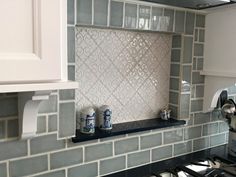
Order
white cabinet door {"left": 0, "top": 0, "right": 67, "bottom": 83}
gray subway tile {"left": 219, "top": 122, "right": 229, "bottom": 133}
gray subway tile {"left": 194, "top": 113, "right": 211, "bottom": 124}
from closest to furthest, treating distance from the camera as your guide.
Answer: white cabinet door {"left": 0, "top": 0, "right": 67, "bottom": 83} → gray subway tile {"left": 194, "top": 113, "right": 211, "bottom": 124} → gray subway tile {"left": 219, "top": 122, "right": 229, "bottom": 133}

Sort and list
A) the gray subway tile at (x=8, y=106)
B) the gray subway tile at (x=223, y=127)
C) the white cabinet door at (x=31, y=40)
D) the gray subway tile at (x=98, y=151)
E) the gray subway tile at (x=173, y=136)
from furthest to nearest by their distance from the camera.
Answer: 1. the gray subway tile at (x=223, y=127)
2. the gray subway tile at (x=173, y=136)
3. the gray subway tile at (x=98, y=151)
4. the gray subway tile at (x=8, y=106)
5. the white cabinet door at (x=31, y=40)

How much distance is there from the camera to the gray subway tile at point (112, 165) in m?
1.20

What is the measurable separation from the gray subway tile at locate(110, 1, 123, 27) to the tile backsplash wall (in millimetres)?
178

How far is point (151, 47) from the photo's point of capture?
4.55 feet

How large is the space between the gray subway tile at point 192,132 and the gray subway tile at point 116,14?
28.0 inches

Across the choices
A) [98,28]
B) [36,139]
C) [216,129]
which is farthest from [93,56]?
[216,129]

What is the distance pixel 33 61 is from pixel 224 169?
105 centimetres

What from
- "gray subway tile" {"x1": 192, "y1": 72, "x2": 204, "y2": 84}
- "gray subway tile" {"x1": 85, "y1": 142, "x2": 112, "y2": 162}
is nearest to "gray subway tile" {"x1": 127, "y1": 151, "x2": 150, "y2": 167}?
"gray subway tile" {"x1": 85, "y1": 142, "x2": 112, "y2": 162}

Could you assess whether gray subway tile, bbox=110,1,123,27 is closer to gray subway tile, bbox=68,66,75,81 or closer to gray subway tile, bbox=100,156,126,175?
gray subway tile, bbox=68,66,75,81

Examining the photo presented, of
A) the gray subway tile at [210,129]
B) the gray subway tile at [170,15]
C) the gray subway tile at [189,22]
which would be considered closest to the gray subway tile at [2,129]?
the gray subway tile at [170,15]

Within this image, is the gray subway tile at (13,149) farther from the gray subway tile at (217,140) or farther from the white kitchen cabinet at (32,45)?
the gray subway tile at (217,140)

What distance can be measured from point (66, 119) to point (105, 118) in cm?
21

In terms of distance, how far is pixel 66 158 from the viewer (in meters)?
1.09

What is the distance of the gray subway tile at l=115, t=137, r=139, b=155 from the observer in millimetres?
1231
